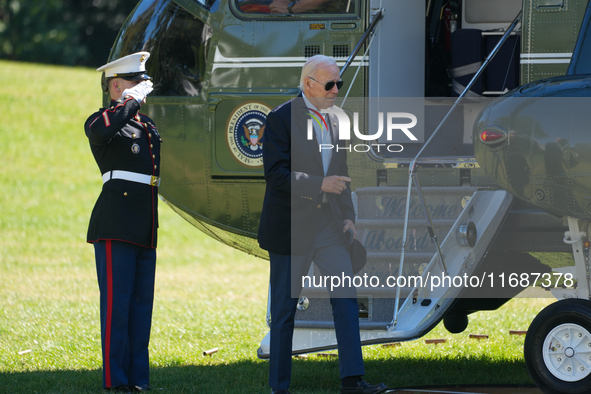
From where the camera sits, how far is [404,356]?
228 inches

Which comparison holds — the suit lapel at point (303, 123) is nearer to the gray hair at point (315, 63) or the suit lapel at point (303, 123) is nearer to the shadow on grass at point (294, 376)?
the gray hair at point (315, 63)

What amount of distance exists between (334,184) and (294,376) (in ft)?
5.49

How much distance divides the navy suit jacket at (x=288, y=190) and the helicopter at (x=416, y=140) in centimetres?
41

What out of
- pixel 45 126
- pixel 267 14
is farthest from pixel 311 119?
pixel 45 126

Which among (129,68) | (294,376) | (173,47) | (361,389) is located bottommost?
(294,376)

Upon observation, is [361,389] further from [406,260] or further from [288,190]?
[288,190]

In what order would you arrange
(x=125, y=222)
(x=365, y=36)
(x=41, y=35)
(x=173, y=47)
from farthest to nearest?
(x=41, y=35) → (x=173, y=47) → (x=365, y=36) → (x=125, y=222)

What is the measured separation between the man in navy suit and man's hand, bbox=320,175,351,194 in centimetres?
6

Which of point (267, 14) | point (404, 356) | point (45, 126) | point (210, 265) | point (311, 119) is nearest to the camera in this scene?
point (311, 119)

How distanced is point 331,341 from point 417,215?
1.00 meters

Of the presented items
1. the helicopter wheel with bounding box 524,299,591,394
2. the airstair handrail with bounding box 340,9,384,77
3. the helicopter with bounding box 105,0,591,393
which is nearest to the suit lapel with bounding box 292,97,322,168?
the helicopter with bounding box 105,0,591,393

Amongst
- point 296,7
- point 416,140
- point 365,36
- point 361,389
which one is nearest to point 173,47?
point 296,7

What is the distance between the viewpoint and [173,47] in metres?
5.51

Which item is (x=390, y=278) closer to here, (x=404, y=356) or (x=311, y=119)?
(x=311, y=119)
